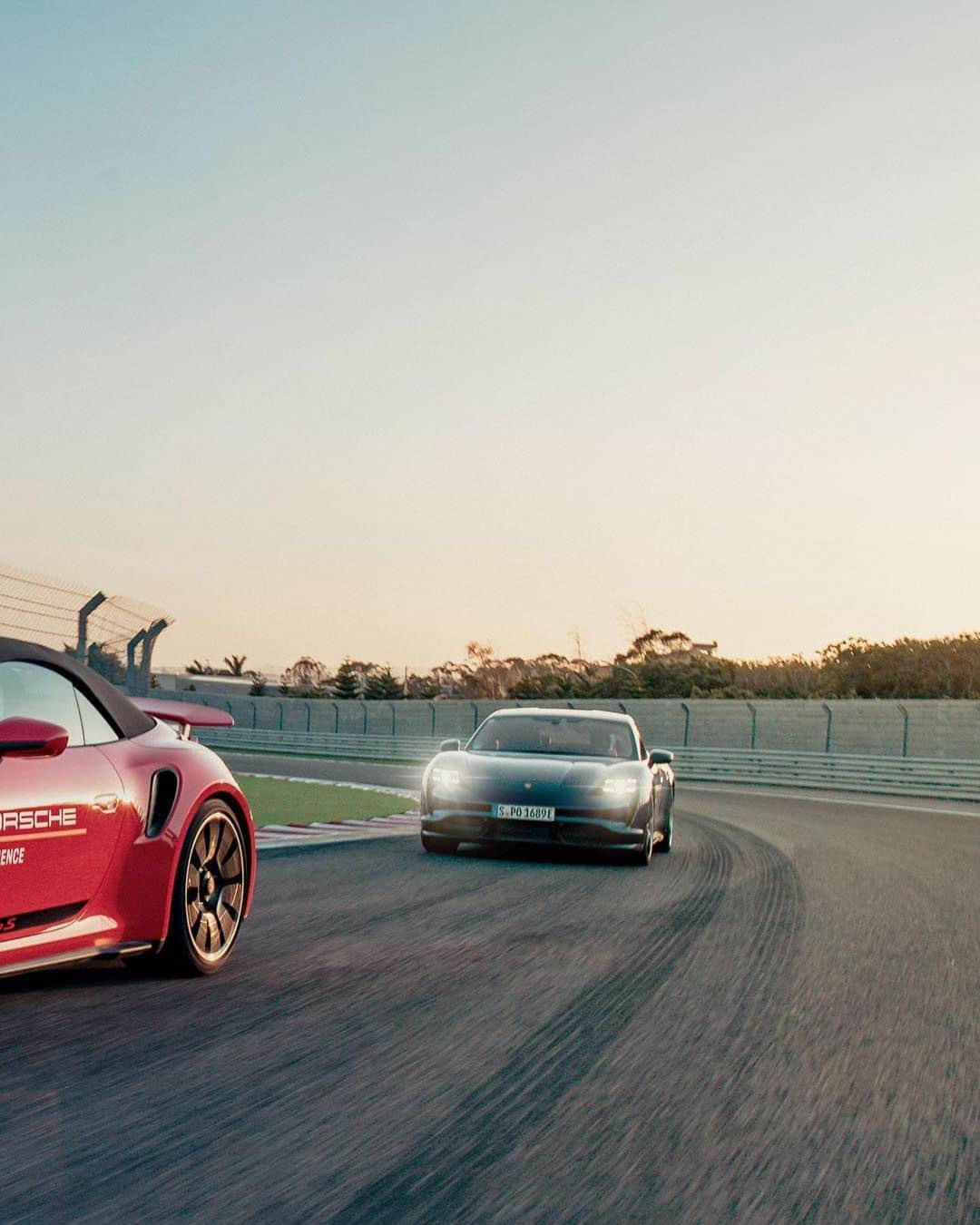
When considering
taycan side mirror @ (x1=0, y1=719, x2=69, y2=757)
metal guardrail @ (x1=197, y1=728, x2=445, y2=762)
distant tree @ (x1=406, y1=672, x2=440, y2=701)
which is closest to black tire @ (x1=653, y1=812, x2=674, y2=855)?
taycan side mirror @ (x1=0, y1=719, x2=69, y2=757)

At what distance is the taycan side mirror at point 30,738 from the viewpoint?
5.13 meters

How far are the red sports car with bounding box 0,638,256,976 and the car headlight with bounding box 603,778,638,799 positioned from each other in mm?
6002

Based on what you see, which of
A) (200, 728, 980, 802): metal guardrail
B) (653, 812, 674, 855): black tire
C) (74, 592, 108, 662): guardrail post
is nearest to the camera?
(653, 812, 674, 855): black tire

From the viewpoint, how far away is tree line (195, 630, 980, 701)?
6397 centimetres

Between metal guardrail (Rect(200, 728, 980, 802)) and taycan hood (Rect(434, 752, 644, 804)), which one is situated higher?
taycan hood (Rect(434, 752, 644, 804))

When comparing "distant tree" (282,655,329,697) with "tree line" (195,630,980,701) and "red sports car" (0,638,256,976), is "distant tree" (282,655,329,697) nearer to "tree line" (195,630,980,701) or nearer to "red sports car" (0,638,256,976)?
"tree line" (195,630,980,701)

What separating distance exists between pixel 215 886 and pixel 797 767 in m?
30.4

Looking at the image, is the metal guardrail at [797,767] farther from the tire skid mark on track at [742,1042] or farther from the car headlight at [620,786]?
the tire skid mark on track at [742,1042]

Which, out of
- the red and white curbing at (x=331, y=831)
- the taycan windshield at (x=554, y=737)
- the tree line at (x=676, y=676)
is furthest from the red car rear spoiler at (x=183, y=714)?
the tree line at (x=676, y=676)

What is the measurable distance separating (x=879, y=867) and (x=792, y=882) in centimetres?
213

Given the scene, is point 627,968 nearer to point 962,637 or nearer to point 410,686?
point 962,637

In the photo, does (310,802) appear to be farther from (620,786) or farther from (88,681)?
(88,681)

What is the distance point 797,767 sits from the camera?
35844mm

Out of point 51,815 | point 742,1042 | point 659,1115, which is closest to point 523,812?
point 742,1042
